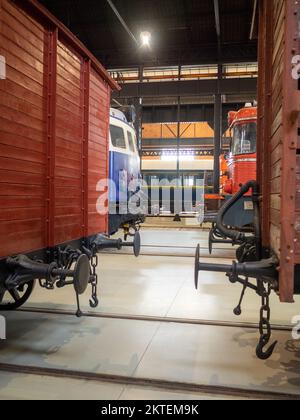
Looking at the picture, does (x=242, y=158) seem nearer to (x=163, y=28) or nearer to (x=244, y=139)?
(x=244, y=139)

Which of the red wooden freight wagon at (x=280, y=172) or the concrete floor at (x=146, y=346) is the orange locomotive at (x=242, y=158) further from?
the red wooden freight wagon at (x=280, y=172)

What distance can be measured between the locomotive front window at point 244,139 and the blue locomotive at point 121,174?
2.62m

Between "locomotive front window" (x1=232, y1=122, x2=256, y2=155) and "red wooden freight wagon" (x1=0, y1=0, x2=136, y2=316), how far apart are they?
5272 mm

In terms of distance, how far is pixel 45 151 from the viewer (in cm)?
329

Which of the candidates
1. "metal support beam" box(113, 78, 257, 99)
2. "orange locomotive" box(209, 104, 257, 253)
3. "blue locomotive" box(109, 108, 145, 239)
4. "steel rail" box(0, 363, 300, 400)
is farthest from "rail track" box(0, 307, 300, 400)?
"metal support beam" box(113, 78, 257, 99)

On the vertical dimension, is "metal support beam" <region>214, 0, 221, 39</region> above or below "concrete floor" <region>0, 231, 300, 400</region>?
above

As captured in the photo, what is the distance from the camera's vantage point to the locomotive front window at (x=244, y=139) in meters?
8.88

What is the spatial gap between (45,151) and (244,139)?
6.57 m

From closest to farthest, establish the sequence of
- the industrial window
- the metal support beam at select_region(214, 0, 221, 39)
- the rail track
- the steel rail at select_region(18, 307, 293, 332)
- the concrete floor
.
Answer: the rail track < the concrete floor < the steel rail at select_region(18, 307, 293, 332) < the industrial window < the metal support beam at select_region(214, 0, 221, 39)

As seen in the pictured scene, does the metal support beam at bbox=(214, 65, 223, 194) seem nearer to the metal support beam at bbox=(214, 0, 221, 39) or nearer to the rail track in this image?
the metal support beam at bbox=(214, 0, 221, 39)

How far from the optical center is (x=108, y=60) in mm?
13742

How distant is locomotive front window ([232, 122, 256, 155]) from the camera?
8.88 meters

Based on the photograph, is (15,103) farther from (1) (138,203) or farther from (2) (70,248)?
(1) (138,203)

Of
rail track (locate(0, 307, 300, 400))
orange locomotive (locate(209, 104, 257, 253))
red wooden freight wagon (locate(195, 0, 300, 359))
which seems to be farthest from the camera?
orange locomotive (locate(209, 104, 257, 253))
